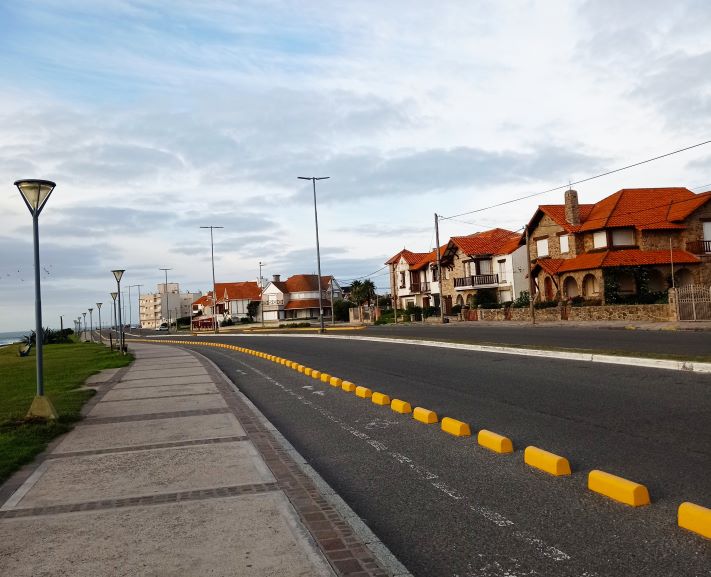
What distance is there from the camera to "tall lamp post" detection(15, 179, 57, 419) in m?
10.7

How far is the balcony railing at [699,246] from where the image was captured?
45.5 m

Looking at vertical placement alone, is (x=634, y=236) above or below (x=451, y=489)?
above

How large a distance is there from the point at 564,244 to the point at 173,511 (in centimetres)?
4892

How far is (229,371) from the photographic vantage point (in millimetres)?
20875

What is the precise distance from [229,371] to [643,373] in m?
12.5

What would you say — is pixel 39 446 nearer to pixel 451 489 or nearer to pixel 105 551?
pixel 105 551

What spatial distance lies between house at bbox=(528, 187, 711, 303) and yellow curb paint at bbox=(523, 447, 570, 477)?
39582mm

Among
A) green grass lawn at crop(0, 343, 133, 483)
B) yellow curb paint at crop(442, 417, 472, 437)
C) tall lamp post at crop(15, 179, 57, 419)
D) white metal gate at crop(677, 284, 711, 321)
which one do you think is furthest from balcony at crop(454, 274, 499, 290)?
yellow curb paint at crop(442, 417, 472, 437)

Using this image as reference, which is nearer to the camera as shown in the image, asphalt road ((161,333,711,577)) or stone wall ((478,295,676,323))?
asphalt road ((161,333,711,577))

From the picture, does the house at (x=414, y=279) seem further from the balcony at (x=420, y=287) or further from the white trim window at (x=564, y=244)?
the white trim window at (x=564, y=244)

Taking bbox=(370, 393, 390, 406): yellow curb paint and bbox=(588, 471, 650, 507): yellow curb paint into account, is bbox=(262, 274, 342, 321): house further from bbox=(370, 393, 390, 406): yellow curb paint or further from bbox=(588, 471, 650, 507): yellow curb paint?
bbox=(588, 471, 650, 507): yellow curb paint

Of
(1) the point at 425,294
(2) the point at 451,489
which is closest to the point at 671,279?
(1) the point at 425,294

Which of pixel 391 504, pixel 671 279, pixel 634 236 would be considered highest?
pixel 634 236

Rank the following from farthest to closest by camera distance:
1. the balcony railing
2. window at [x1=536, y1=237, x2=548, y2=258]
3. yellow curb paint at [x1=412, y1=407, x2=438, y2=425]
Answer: window at [x1=536, y1=237, x2=548, y2=258], the balcony railing, yellow curb paint at [x1=412, y1=407, x2=438, y2=425]
